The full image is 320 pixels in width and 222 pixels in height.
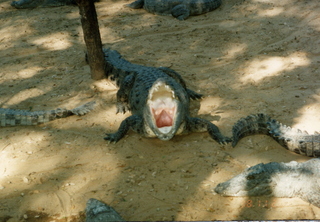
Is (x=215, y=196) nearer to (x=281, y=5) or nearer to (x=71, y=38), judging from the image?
(x=71, y=38)

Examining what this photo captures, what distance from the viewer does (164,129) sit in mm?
3922

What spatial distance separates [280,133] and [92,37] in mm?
3435

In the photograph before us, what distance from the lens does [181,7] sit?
8641 millimetres

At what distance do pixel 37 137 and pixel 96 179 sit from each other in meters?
1.25

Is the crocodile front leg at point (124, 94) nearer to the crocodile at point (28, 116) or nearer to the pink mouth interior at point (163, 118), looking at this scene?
the crocodile at point (28, 116)

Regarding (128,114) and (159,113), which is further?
(128,114)

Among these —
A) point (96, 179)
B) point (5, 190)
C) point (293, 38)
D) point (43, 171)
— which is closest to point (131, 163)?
point (96, 179)

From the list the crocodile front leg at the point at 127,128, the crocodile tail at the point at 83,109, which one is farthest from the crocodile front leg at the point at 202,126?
the crocodile tail at the point at 83,109

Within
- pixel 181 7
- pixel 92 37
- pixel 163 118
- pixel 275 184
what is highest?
pixel 92 37

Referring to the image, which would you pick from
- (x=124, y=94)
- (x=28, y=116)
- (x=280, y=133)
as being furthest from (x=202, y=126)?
(x=28, y=116)

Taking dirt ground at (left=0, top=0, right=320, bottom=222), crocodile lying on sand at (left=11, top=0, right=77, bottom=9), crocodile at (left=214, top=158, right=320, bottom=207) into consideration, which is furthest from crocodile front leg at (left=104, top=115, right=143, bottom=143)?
crocodile lying on sand at (left=11, top=0, right=77, bottom=9)

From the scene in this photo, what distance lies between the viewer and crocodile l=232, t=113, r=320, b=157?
3648mm

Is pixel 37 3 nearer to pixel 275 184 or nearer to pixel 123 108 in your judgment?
pixel 123 108

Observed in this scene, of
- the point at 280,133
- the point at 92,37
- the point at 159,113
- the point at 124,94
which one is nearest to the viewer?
the point at 280,133
